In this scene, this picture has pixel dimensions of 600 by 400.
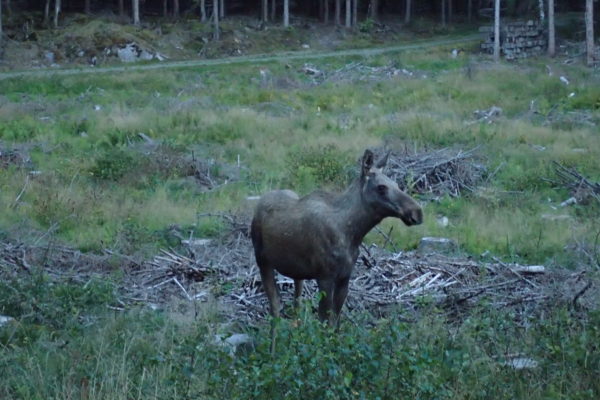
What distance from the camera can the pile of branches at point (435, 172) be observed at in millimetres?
16669

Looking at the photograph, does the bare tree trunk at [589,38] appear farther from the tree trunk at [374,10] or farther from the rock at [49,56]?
the rock at [49,56]

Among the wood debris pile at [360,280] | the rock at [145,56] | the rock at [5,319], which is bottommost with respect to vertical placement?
the rock at [145,56]

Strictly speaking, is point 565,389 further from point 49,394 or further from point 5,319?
point 5,319

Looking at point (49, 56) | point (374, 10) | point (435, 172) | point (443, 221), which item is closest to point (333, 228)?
point (443, 221)

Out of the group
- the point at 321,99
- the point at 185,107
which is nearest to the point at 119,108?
the point at 185,107

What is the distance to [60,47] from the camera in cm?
4462

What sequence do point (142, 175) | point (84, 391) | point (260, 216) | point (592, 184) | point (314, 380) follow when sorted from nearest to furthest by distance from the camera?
point (314, 380) → point (84, 391) → point (260, 216) → point (592, 184) → point (142, 175)

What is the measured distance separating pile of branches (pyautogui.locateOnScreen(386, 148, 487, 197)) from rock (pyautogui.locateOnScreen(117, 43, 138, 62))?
27.8m

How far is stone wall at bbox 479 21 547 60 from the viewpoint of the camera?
149 feet

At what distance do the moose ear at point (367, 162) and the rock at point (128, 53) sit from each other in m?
36.6

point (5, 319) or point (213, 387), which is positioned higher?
point (213, 387)

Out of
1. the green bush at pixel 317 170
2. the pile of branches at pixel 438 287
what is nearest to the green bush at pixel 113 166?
the green bush at pixel 317 170

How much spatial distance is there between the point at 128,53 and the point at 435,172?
96.5 ft

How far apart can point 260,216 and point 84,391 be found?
9.11 ft
